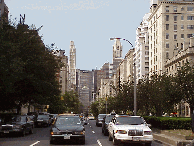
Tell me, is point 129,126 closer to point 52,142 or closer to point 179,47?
point 52,142

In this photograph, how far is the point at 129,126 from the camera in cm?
1961

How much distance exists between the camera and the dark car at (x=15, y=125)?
1038 inches

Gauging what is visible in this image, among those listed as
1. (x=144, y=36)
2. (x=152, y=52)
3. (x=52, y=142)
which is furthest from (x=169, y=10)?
(x=52, y=142)

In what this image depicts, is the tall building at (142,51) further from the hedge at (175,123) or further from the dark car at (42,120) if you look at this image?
the hedge at (175,123)

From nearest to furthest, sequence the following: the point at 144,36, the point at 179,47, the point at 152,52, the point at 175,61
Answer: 1. the point at 175,61
2. the point at 179,47
3. the point at 152,52
4. the point at 144,36

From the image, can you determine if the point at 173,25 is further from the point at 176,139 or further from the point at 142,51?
the point at 176,139

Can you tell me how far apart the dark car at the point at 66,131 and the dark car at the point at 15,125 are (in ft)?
21.3

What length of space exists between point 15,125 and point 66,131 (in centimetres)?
807

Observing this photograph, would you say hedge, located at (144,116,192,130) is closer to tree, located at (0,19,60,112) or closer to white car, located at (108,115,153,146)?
white car, located at (108,115,153,146)

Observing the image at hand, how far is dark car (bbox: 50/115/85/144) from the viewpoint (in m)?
19.6

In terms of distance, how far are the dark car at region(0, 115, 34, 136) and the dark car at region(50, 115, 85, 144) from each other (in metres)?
6.50

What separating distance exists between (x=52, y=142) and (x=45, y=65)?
18450 mm

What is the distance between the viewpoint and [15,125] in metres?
26.6

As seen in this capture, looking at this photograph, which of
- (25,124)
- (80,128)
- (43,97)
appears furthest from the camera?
(43,97)
